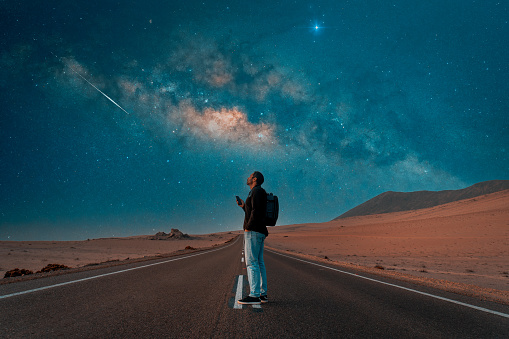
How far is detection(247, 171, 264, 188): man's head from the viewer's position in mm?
5516

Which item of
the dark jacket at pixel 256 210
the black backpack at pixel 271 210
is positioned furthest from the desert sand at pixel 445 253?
the dark jacket at pixel 256 210

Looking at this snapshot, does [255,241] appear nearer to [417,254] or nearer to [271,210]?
[271,210]

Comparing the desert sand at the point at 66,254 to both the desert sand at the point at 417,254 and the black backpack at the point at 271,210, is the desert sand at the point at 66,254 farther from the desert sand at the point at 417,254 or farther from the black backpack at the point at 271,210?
the black backpack at the point at 271,210

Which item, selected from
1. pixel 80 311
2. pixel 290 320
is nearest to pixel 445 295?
pixel 290 320

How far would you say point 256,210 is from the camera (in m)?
5.15

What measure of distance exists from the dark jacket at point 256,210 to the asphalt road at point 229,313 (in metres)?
1.42

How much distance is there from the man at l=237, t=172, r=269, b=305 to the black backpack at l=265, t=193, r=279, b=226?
0.08m

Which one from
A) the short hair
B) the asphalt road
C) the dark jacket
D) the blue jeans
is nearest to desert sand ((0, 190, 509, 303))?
the asphalt road

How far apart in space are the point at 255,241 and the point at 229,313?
133 cm

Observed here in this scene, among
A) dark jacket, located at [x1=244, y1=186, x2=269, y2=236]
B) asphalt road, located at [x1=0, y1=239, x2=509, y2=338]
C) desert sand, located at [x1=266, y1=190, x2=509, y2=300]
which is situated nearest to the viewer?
asphalt road, located at [x1=0, y1=239, x2=509, y2=338]

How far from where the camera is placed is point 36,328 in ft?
11.1

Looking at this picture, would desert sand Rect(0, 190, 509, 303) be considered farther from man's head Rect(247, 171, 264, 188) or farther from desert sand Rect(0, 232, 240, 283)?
man's head Rect(247, 171, 264, 188)

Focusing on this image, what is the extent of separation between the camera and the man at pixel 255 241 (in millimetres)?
4977

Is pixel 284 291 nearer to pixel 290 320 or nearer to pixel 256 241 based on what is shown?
pixel 256 241
